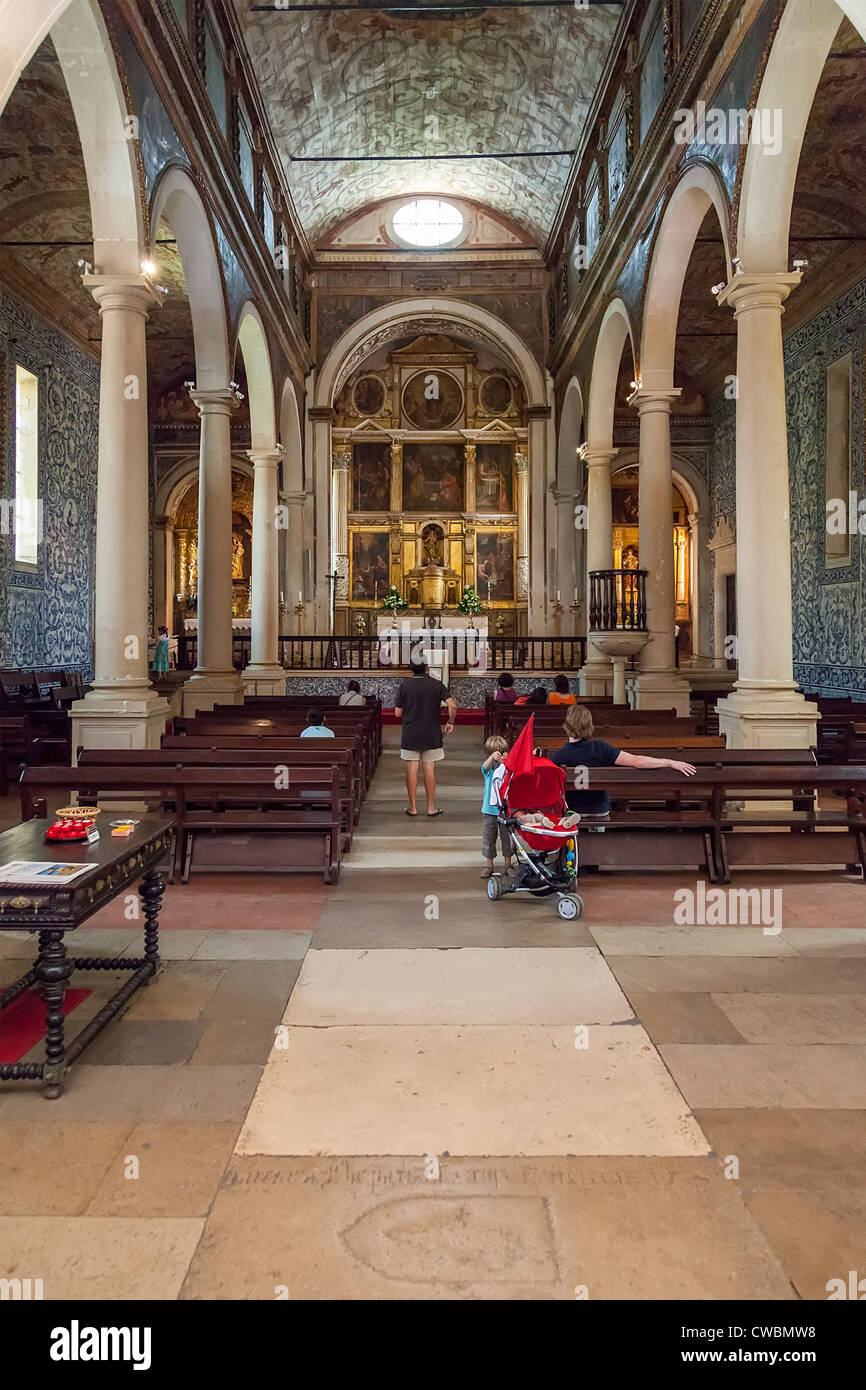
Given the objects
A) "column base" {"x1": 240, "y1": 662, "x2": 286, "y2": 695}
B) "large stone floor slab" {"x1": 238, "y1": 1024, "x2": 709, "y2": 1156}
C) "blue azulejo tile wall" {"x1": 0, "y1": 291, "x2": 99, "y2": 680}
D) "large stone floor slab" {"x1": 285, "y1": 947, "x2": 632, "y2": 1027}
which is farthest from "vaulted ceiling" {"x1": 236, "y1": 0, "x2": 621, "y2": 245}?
"large stone floor slab" {"x1": 238, "y1": 1024, "x2": 709, "y2": 1156}

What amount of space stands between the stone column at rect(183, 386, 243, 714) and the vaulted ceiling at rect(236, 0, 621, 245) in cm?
609

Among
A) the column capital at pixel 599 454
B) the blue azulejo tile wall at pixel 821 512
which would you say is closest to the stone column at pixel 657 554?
the blue azulejo tile wall at pixel 821 512

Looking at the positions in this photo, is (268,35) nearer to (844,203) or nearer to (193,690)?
(844,203)

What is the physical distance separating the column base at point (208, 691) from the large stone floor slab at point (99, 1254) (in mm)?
11494

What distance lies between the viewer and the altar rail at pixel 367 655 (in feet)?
63.0

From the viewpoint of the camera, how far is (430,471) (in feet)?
89.4

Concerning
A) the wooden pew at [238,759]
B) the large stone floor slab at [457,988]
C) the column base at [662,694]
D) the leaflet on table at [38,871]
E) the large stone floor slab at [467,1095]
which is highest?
the column base at [662,694]

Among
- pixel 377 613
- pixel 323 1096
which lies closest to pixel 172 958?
pixel 323 1096

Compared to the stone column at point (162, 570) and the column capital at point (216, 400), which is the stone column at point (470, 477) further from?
the column capital at point (216, 400)

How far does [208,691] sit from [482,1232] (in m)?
11.9

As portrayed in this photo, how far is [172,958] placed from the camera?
4879 millimetres

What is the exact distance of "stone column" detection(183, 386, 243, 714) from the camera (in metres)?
13.5

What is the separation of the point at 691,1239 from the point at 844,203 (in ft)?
51.0
